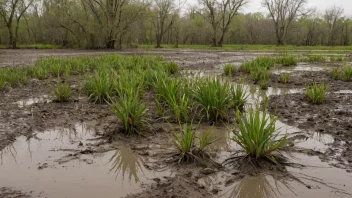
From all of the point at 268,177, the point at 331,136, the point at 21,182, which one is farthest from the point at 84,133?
the point at 331,136

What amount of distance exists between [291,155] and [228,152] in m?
0.73

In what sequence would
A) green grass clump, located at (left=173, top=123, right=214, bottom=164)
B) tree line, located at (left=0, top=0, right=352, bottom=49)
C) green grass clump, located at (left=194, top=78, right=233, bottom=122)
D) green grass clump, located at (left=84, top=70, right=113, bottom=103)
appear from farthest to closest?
tree line, located at (left=0, top=0, right=352, bottom=49) → green grass clump, located at (left=84, top=70, right=113, bottom=103) → green grass clump, located at (left=194, top=78, right=233, bottom=122) → green grass clump, located at (left=173, top=123, right=214, bottom=164)

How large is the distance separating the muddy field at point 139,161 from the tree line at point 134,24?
997 inches

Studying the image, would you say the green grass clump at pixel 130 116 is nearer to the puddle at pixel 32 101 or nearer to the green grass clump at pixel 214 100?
the green grass clump at pixel 214 100

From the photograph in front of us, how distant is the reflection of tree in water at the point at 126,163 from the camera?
122 inches

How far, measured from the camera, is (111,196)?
2.59 meters

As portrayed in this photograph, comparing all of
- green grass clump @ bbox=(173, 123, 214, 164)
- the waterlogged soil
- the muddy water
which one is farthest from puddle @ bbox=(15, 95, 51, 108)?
the waterlogged soil

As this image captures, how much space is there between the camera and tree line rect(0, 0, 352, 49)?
29484mm

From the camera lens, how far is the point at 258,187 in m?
2.77

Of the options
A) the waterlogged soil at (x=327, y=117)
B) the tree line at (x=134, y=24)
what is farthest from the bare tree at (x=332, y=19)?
the waterlogged soil at (x=327, y=117)

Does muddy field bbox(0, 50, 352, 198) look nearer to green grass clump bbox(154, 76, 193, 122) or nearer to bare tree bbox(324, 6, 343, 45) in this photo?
green grass clump bbox(154, 76, 193, 122)

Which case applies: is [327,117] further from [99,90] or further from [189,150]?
[99,90]

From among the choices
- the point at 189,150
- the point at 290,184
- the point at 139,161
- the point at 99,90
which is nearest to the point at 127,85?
the point at 99,90

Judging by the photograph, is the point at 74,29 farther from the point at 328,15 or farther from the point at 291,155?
the point at 328,15
